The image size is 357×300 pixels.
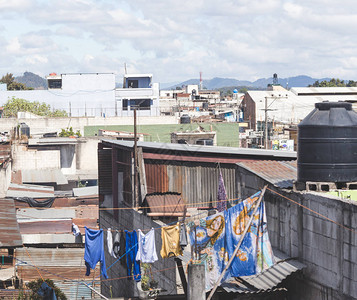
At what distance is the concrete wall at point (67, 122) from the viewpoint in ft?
191

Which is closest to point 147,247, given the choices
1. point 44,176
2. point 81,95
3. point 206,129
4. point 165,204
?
point 165,204

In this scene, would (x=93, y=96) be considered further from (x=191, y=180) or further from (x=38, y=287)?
(x=38, y=287)

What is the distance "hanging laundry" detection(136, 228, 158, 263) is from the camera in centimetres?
1772

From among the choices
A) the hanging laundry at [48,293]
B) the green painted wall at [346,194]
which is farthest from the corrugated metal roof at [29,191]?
the green painted wall at [346,194]

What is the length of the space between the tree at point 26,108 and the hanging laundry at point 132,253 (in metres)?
53.2

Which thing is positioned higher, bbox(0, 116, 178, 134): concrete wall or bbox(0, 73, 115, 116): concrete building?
bbox(0, 73, 115, 116): concrete building

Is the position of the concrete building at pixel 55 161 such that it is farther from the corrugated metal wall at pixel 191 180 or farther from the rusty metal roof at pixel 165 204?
the rusty metal roof at pixel 165 204

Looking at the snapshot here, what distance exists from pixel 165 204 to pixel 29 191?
21.4 meters

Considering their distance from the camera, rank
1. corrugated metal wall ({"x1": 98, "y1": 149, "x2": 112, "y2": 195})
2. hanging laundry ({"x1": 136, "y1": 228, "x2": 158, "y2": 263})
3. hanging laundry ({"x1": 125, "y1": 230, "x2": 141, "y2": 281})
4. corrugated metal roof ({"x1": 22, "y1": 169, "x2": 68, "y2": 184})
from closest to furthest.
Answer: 1. hanging laundry ({"x1": 136, "y1": 228, "x2": 158, "y2": 263})
2. hanging laundry ({"x1": 125, "y1": 230, "x2": 141, "y2": 281})
3. corrugated metal wall ({"x1": 98, "y1": 149, "x2": 112, "y2": 195})
4. corrugated metal roof ({"x1": 22, "y1": 169, "x2": 68, "y2": 184})

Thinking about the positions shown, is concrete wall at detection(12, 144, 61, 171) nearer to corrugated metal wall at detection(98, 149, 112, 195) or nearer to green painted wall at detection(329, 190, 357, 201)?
corrugated metal wall at detection(98, 149, 112, 195)

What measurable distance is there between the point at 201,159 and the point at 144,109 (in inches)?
2062

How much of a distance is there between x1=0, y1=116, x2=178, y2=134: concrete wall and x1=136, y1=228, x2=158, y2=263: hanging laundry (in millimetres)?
42230

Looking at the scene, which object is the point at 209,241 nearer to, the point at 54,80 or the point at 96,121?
the point at 96,121

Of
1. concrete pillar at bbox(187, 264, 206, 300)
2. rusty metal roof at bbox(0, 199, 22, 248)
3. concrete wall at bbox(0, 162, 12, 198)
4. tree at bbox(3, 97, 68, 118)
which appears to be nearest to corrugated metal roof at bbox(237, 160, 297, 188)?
concrete pillar at bbox(187, 264, 206, 300)
